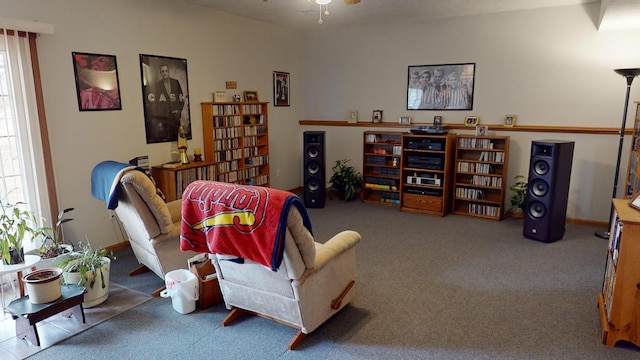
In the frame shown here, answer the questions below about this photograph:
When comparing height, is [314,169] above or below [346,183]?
above

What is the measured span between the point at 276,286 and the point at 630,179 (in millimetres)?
3919

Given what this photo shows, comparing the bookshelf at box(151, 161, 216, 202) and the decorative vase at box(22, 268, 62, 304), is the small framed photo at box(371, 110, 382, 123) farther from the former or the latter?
the decorative vase at box(22, 268, 62, 304)

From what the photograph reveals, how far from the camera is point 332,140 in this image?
668 cm

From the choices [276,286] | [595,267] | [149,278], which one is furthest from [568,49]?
[149,278]

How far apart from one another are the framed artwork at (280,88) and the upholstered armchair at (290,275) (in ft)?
12.8

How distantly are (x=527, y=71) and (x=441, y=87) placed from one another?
105cm

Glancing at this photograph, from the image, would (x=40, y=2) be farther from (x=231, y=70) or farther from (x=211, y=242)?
(x=211, y=242)

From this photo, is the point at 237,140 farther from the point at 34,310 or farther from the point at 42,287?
the point at 34,310

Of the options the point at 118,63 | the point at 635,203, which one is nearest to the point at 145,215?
the point at 118,63

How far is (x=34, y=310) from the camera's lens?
250 cm

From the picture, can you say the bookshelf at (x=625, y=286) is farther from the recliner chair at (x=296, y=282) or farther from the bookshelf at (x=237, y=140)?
the bookshelf at (x=237, y=140)

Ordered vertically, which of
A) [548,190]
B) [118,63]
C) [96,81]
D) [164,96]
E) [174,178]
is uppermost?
[118,63]

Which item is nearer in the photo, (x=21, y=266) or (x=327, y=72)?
(x=21, y=266)

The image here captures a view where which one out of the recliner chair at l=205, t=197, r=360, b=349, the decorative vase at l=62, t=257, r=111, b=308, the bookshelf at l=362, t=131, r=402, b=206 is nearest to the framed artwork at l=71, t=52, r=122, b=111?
the decorative vase at l=62, t=257, r=111, b=308
